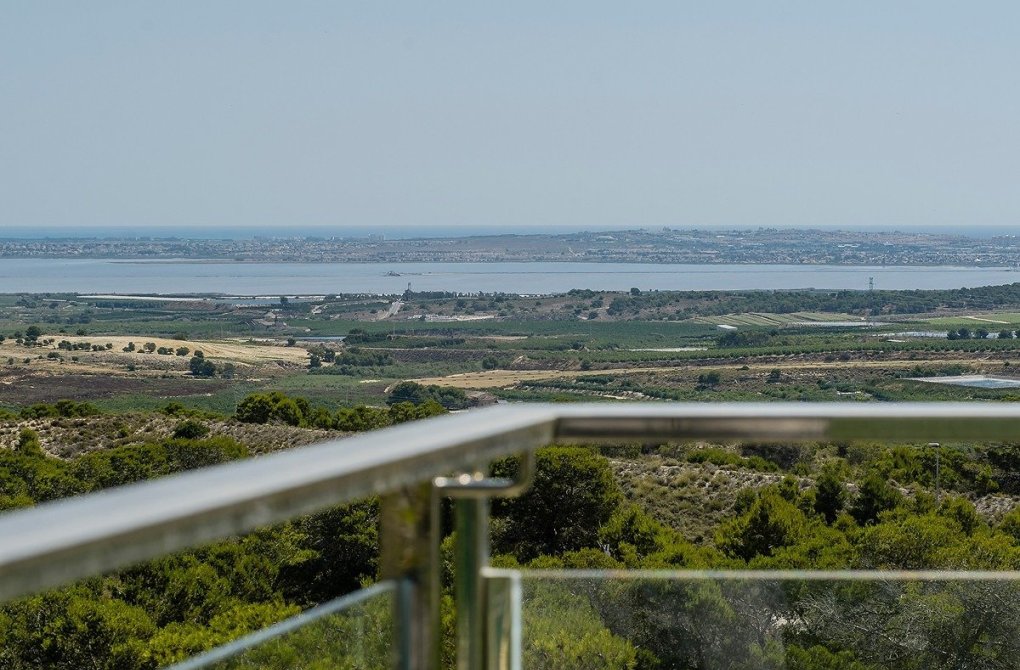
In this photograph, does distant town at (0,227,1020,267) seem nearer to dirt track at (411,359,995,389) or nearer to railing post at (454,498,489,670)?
dirt track at (411,359,995,389)

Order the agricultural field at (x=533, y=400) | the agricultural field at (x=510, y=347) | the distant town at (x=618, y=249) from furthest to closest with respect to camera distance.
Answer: the distant town at (x=618, y=249), the agricultural field at (x=510, y=347), the agricultural field at (x=533, y=400)

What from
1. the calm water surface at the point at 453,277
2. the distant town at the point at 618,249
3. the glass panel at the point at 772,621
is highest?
the glass panel at the point at 772,621

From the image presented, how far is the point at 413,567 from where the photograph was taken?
104 centimetres

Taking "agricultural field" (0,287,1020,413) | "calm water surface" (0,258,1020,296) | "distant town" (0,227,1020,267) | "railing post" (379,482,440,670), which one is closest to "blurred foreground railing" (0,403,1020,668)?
"railing post" (379,482,440,670)

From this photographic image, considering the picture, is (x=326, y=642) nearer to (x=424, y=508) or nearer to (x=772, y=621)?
(x=424, y=508)

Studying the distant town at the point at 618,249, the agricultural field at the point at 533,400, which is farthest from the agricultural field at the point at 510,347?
the distant town at the point at 618,249

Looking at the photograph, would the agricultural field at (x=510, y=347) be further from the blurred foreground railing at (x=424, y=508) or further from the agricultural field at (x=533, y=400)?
the blurred foreground railing at (x=424, y=508)

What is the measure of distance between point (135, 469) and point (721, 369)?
96.1 ft

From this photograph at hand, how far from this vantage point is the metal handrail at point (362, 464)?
0.61 m

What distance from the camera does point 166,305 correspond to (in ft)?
285

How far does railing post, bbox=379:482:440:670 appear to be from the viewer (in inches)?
40.2

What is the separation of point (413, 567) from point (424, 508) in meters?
0.05

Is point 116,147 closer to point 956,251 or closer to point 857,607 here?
point 956,251

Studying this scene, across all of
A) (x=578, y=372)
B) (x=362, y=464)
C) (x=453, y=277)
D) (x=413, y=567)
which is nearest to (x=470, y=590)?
(x=413, y=567)
